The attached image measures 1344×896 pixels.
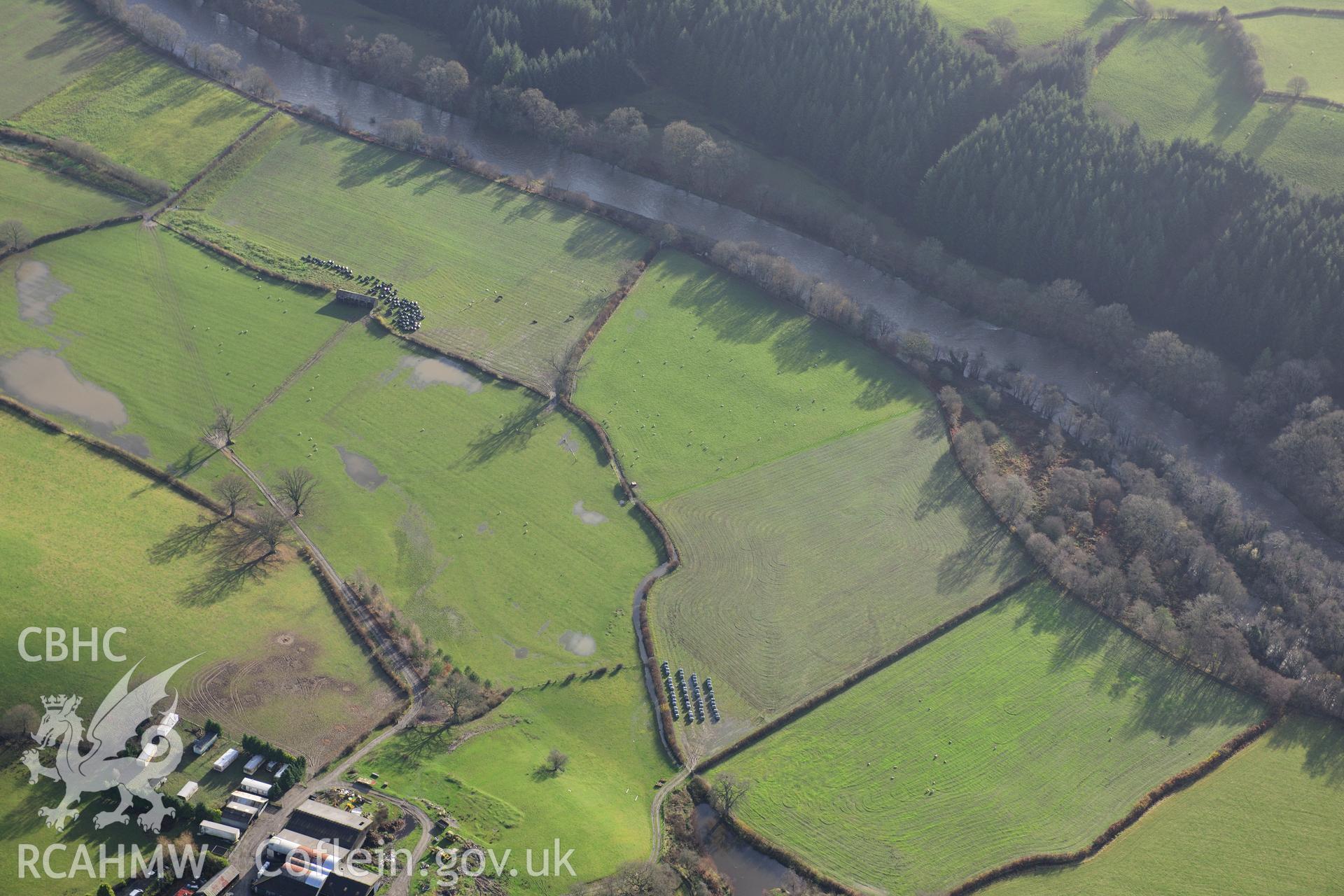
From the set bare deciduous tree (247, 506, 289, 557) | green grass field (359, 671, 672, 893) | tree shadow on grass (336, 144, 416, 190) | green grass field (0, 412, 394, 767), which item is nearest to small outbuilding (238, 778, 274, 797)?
green grass field (0, 412, 394, 767)

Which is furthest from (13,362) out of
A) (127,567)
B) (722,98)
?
(722,98)

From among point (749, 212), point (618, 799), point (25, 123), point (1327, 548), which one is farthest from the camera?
point (749, 212)

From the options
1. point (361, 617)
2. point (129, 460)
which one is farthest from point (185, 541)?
point (361, 617)

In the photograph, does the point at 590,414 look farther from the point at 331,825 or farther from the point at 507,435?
the point at 331,825

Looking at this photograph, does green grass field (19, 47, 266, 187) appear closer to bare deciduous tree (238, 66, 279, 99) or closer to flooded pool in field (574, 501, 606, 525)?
bare deciduous tree (238, 66, 279, 99)

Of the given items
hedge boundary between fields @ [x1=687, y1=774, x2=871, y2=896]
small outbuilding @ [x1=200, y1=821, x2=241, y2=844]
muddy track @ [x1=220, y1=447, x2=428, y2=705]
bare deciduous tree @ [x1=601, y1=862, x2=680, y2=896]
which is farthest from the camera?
muddy track @ [x1=220, y1=447, x2=428, y2=705]

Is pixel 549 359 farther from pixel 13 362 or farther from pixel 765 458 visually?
pixel 13 362
